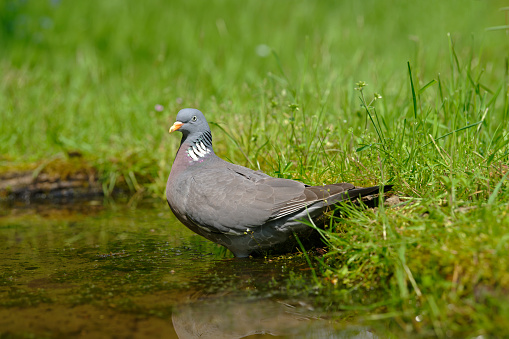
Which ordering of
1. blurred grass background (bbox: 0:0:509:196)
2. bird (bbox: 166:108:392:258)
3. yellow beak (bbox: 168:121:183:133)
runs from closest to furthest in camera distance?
1. bird (bbox: 166:108:392:258)
2. yellow beak (bbox: 168:121:183:133)
3. blurred grass background (bbox: 0:0:509:196)

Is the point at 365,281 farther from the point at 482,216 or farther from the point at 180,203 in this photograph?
the point at 180,203

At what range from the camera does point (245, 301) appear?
9.49ft

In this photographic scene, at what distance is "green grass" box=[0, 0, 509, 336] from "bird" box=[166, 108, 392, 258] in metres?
0.21

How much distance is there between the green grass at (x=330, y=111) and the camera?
2781 millimetres

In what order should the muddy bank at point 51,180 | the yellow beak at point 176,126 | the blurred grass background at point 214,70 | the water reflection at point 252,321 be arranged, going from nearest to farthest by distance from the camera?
the water reflection at point 252,321 → the yellow beak at point 176,126 → the blurred grass background at point 214,70 → the muddy bank at point 51,180

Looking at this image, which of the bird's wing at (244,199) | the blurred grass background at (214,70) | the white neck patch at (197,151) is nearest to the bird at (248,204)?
the bird's wing at (244,199)

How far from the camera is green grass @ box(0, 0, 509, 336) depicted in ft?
9.12

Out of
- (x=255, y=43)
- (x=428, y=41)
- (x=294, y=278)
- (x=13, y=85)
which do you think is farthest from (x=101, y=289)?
(x=428, y=41)

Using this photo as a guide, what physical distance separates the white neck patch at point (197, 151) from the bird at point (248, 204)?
0.48 ft

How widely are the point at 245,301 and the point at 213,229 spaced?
0.84 metres

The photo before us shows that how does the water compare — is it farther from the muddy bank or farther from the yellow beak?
the muddy bank

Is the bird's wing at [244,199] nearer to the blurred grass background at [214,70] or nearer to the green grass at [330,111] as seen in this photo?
the green grass at [330,111]

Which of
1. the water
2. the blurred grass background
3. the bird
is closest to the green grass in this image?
the blurred grass background

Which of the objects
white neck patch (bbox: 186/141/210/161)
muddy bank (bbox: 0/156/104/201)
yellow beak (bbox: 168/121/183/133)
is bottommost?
muddy bank (bbox: 0/156/104/201)
